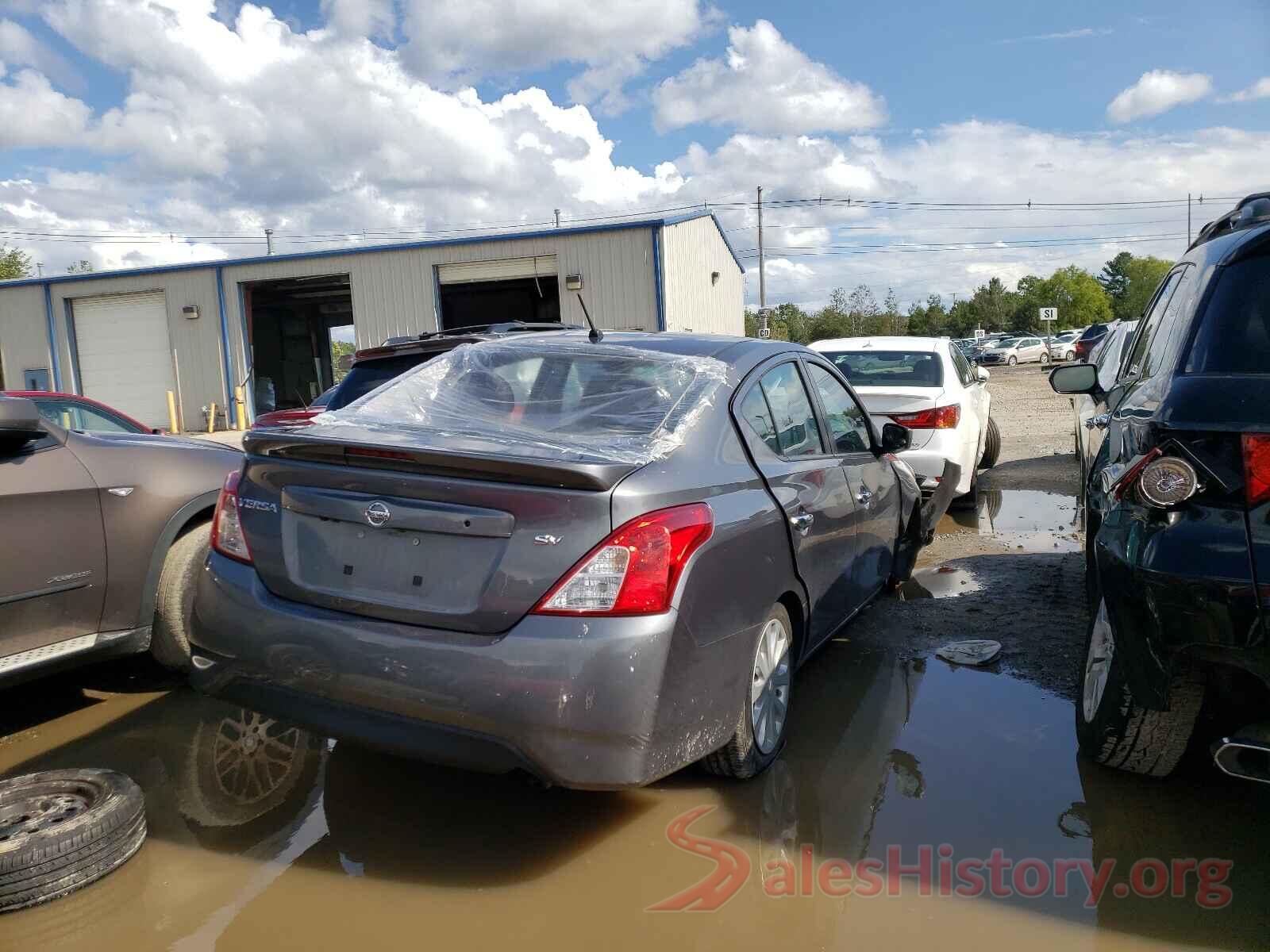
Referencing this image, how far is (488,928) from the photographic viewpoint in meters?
2.58

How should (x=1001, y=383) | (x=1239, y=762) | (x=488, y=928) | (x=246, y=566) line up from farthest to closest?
1. (x=1001, y=383)
2. (x=246, y=566)
3. (x=488, y=928)
4. (x=1239, y=762)

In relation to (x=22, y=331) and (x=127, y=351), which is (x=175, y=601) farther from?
(x=22, y=331)

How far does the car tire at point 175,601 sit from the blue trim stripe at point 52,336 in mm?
24081

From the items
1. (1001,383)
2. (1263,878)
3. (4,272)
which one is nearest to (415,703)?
(1263,878)

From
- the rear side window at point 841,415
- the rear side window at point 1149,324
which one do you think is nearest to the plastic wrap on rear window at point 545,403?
the rear side window at point 841,415

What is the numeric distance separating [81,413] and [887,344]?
6534 millimetres

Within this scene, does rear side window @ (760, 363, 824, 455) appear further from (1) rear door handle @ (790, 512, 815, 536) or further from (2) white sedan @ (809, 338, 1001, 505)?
(2) white sedan @ (809, 338, 1001, 505)

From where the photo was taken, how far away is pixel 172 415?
75.6ft

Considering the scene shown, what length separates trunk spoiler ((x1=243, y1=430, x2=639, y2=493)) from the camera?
2.65 meters

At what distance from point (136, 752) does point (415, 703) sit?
1.85m

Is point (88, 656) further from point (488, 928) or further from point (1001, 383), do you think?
point (1001, 383)

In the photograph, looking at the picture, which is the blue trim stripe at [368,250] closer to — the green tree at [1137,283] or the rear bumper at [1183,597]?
the rear bumper at [1183,597]

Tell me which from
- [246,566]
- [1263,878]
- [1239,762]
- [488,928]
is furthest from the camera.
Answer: [246,566]

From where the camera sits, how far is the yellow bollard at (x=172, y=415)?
2288cm
